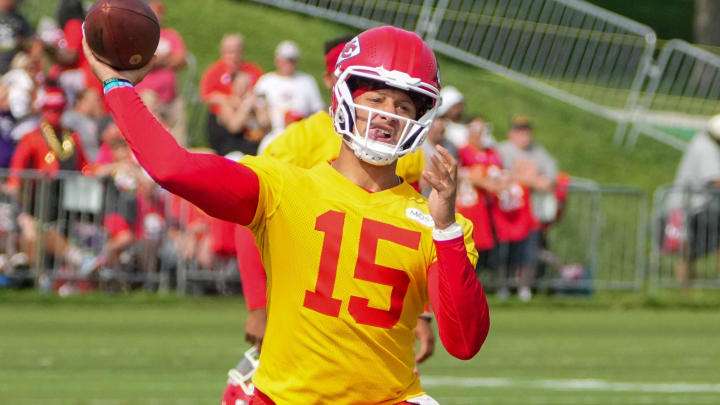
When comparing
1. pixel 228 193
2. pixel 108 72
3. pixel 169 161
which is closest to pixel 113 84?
pixel 108 72

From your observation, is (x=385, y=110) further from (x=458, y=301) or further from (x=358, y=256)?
(x=458, y=301)

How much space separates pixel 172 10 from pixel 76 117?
948 centimetres

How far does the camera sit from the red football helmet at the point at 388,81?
184 inches

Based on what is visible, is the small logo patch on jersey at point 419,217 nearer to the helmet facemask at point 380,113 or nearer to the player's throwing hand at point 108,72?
the helmet facemask at point 380,113

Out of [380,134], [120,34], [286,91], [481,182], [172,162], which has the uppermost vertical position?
[120,34]

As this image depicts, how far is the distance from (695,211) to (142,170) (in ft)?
24.7

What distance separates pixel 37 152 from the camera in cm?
1562

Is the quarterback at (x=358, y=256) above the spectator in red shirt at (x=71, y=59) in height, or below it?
above

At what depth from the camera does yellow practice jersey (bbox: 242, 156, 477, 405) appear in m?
4.68

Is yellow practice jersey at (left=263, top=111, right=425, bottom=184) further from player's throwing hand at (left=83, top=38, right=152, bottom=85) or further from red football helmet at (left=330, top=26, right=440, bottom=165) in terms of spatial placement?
player's throwing hand at (left=83, top=38, right=152, bottom=85)

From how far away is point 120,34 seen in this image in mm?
4383

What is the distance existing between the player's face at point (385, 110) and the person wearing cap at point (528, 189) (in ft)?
41.7

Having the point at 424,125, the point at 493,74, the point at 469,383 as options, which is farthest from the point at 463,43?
the point at 424,125

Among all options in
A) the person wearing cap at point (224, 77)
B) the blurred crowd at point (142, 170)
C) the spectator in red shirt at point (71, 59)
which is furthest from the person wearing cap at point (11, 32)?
the person wearing cap at point (224, 77)
